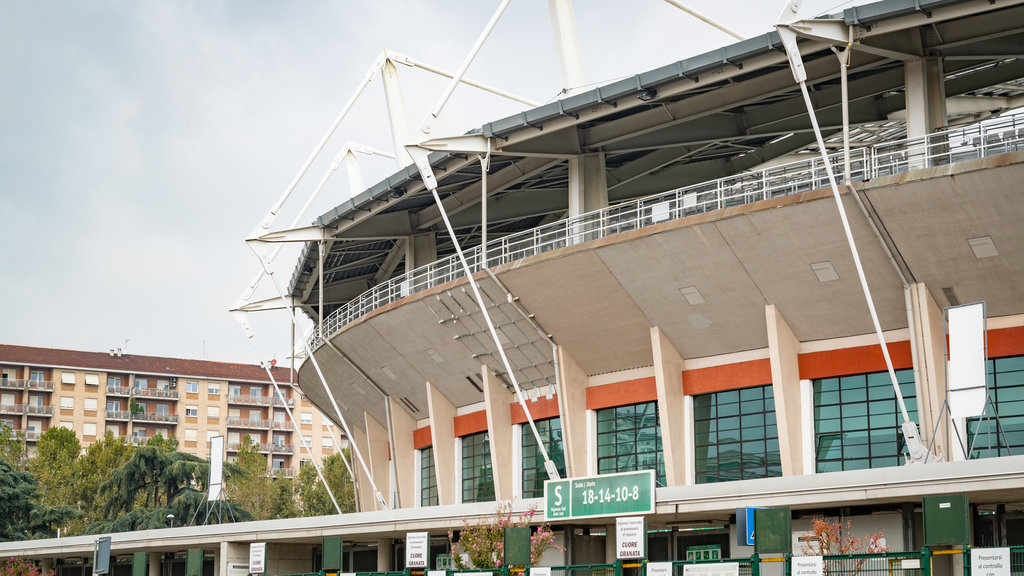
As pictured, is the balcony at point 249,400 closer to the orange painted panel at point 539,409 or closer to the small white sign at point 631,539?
the orange painted panel at point 539,409

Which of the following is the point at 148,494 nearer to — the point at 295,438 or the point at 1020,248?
the point at 295,438

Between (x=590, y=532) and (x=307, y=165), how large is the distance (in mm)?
19255

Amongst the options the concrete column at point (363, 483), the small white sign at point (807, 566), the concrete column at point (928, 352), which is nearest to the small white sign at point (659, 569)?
the small white sign at point (807, 566)

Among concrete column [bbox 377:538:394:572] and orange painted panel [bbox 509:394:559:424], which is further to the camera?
orange painted panel [bbox 509:394:559:424]

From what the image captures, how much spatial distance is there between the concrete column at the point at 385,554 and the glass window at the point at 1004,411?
16.2 m

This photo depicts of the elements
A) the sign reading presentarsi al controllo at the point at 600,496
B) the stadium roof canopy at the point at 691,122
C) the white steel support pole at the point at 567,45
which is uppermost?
the white steel support pole at the point at 567,45

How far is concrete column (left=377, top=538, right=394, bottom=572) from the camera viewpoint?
3416cm

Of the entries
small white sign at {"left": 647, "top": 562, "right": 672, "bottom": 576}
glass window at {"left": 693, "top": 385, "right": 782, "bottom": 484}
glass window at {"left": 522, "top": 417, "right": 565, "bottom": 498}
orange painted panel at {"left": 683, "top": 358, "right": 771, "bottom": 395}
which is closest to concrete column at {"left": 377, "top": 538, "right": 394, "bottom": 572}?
glass window at {"left": 522, "top": 417, "right": 565, "bottom": 498}

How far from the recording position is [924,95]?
30.2 metres

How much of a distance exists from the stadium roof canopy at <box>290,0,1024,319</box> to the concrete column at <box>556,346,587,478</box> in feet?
21.2

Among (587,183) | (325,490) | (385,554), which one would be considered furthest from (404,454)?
(325,490)

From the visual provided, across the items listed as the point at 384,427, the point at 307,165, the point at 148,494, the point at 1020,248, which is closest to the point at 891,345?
the point at 1020,248

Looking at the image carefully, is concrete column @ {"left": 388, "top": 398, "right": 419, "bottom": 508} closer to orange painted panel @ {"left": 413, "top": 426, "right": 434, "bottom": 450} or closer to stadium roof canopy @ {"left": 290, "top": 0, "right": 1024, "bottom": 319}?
orange painted panel @ {"left": 413, "top": 426, "right": 434, "bottom": 450}

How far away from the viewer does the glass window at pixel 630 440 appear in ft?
116
